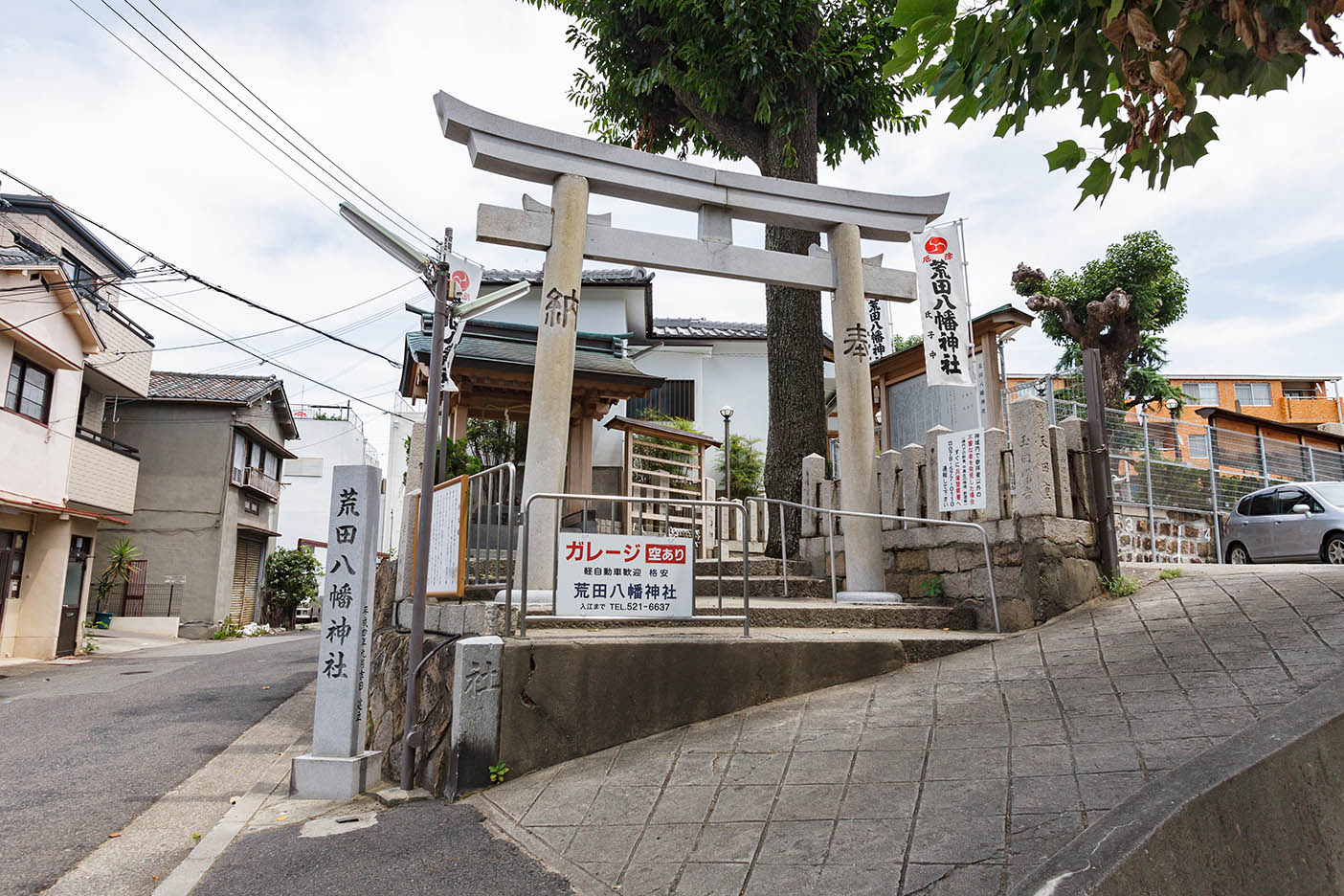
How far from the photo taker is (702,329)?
83.8 ft

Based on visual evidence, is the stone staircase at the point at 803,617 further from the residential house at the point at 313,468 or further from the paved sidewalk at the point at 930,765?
the residential house at the point at 313,468

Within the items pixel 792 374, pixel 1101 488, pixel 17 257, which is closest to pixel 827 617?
pixel 1101 488

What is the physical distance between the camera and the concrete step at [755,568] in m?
10.1

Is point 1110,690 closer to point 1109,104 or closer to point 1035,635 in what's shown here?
point 1035,635

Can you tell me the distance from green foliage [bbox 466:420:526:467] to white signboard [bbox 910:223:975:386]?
22.8 ft

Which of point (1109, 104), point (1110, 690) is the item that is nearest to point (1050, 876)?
point (1110, 690)

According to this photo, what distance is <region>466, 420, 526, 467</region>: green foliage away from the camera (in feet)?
48.3

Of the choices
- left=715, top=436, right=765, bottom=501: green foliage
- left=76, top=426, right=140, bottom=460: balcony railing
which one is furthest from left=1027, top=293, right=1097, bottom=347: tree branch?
left=76, top=426, right=140, bottom=460: balcony railing

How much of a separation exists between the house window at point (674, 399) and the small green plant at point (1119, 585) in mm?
14272

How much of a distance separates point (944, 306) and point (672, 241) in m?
5.13

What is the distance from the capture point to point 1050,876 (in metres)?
3.24

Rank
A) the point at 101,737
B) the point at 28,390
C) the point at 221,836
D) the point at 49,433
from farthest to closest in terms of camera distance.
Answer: the point at 49,433 < the point at 28,390 < the point at 101,737 < the point at 221,836

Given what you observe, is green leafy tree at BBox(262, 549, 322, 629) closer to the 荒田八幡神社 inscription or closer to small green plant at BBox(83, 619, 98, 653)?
small green plant at BBox(83, 619, 98, 653)

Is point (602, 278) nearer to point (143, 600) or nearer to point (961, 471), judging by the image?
point (961, 471)
